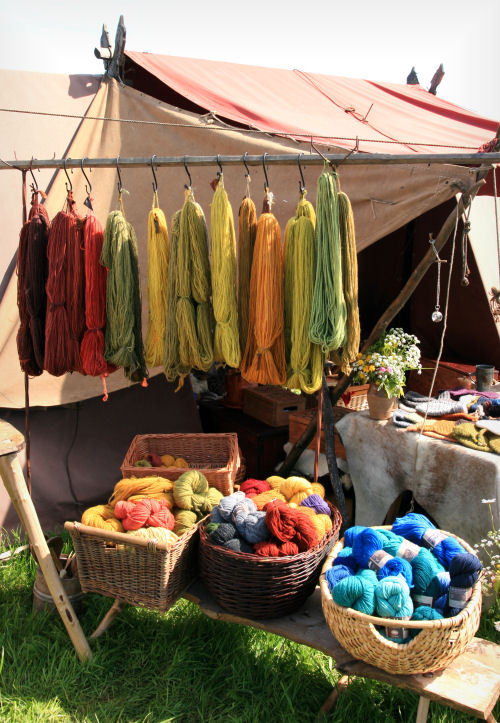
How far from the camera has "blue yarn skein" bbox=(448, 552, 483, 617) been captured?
6.35 feet

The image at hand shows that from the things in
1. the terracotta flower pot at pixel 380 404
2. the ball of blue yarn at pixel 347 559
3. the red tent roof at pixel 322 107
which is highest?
the red tent roof at pixel 322 107

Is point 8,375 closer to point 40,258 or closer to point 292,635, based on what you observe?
point 40,258

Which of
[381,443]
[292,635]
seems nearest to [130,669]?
[292,635]

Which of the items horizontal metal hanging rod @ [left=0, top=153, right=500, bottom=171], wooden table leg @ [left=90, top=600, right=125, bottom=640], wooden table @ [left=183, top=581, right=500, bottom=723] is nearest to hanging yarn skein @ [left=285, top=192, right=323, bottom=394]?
horizontal metal hanging rod @ [left=0, top=153, right=500, bottom=171]

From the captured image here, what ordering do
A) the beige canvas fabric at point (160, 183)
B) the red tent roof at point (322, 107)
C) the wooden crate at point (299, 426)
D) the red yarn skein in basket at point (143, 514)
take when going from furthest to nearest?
1. the wooden crate at point (299, 426)
2. the red tent roof at point (322, 107)
3. the beige canvas fabric at point (160, 183)
4. the red yarn skein in basket at point (143, 514)

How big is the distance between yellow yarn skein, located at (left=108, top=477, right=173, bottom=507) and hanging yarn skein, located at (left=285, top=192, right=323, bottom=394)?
30.4 inches

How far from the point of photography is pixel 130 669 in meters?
2.55

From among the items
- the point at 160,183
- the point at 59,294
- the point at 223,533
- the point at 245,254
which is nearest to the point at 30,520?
the point at 223,533

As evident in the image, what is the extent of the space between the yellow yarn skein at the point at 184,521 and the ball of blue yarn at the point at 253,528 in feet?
0.97

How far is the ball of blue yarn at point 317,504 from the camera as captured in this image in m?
2.52

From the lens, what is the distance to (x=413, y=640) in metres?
1.83

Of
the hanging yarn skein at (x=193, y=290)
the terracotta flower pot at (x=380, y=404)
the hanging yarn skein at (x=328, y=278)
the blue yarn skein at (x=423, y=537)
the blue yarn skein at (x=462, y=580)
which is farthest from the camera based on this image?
the terracotta flower pot at (x=380, y=404)

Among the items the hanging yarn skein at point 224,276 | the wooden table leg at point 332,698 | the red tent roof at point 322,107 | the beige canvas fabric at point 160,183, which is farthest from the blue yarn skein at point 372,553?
the red tent roof at point 322,107

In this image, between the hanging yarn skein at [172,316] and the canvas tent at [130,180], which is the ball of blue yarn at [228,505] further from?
the canvas tent at [130,180]
